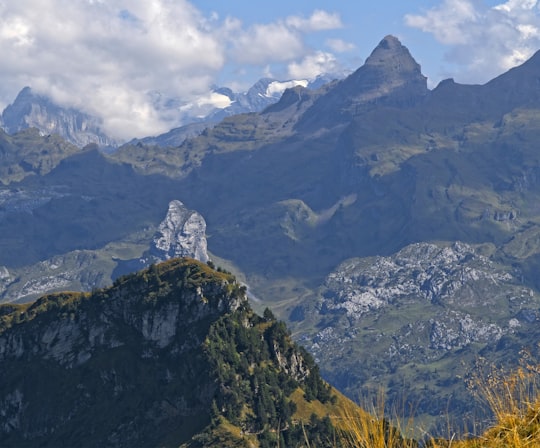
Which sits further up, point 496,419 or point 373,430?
point 373,430

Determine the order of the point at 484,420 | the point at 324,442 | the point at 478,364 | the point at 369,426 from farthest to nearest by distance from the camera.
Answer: the point at 324,442, the point at 478,364, the point at 484,420, the point at 369,426

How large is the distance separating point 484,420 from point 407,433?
3.53 metres

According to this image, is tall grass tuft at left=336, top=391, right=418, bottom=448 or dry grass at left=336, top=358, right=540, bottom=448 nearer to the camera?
tall grass tuft at left=336, top=391, right=418, bottom=448

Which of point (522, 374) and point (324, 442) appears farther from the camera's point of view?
point (324, 442)

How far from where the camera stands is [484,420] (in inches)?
1069

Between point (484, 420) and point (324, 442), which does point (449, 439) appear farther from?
point (324, 442)

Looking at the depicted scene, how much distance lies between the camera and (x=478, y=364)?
31031 mm

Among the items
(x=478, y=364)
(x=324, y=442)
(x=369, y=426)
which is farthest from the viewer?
(x=324, y=442)

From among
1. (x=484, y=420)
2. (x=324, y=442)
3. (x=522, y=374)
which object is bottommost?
(x=324, y=442)

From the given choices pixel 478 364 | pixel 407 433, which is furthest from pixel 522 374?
pixel 478 364

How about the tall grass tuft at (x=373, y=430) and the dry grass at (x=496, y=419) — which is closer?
the tall grass tuft at (x=373, y=430)

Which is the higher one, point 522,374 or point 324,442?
point 522,374

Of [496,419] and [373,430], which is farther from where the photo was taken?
[496,419]

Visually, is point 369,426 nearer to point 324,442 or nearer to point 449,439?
point 449,439
